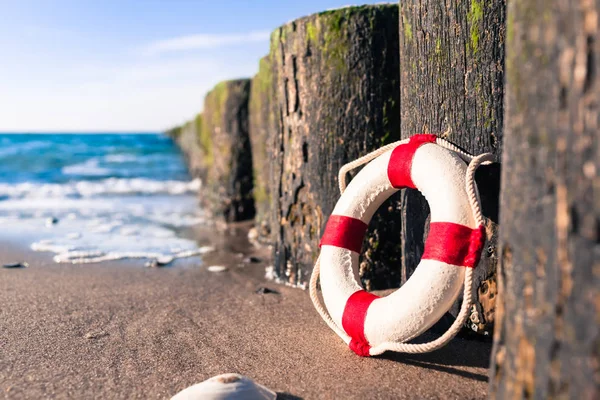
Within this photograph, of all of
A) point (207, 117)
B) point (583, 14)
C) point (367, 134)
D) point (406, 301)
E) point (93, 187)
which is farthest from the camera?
point (93, 187)

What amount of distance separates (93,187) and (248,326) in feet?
34.7

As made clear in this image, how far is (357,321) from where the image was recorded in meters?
2.32

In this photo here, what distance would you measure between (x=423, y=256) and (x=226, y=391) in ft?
3.15

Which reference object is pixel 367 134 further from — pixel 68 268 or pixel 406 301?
pixel 68 268

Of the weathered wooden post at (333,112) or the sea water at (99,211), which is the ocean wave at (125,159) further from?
the weathered wooden post at (333,112)

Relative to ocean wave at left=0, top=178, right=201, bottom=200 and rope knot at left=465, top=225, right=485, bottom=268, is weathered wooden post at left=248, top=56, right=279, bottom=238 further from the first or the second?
ocean wave at left=0, top=178, right=201, bottom=200

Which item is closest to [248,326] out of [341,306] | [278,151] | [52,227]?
[341,306]

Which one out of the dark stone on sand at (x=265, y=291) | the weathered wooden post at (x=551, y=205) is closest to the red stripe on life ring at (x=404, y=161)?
the weathered wooden post at (x=551, y=205)

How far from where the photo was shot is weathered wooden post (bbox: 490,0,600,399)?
1.24 metres

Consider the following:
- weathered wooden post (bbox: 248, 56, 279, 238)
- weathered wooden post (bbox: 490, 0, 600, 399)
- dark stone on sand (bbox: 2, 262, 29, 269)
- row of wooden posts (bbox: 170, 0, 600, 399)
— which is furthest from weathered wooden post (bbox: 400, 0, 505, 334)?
dark stone on sand (bbox: 2, 262, 29, 269)

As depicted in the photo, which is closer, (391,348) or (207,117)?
(391,348)

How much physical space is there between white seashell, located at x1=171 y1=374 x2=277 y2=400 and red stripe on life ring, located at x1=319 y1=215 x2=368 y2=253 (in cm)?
89

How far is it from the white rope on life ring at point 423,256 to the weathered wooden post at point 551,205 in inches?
23.8

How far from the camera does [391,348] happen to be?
7.23 feet
